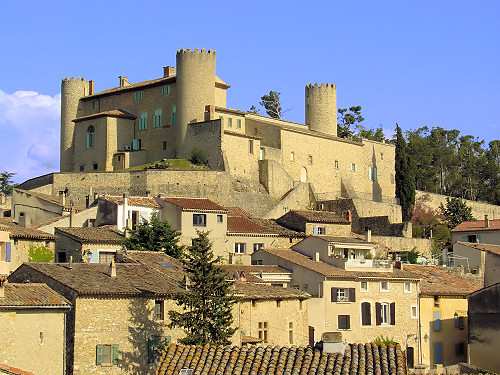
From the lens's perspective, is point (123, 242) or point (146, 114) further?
point (146, 114)

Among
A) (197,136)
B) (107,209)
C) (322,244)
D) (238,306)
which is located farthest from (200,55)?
(238,306)

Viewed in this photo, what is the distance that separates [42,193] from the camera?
236 feet

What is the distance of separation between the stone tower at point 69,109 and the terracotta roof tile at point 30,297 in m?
47.7

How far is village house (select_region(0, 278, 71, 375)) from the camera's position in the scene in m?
34.0

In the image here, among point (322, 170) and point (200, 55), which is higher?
point (200, 55)

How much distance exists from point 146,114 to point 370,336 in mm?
38142

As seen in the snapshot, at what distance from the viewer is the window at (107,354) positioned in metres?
36.7

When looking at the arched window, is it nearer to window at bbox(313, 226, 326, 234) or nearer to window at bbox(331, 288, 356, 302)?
window at bbox(313, 226, 326, 234)

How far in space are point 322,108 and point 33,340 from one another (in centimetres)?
5903

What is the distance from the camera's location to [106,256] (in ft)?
169

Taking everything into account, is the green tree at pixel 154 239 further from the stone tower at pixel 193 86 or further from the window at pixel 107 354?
the stone tower at pixel 193 86

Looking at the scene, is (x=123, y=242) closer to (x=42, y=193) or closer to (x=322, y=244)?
(x=322, y=244)

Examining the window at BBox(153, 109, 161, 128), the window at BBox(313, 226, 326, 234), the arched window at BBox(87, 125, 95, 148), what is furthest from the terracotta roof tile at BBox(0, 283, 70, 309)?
the arched window at BBox(87, 125, 95, 148)

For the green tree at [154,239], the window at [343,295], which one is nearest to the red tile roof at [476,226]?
the window at [343,295]
